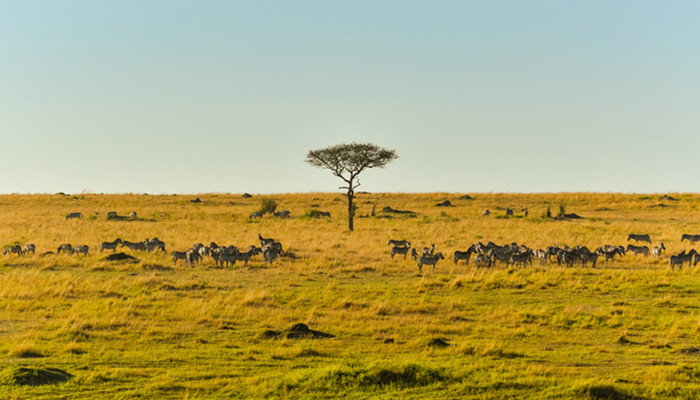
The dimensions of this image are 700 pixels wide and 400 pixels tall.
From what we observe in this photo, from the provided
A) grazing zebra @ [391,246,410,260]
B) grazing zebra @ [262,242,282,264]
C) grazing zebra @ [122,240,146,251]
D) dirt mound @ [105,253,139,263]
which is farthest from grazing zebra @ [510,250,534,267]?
grazing zebra @ [122,240,146,251]

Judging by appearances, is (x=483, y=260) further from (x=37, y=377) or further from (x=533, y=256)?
(x=37, y=377)

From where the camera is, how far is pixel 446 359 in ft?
51.3

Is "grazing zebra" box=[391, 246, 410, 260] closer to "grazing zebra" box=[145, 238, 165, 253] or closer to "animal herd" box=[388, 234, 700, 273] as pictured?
"animal herd" box=[388, 234, 700, 273]

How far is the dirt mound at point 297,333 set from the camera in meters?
17.8

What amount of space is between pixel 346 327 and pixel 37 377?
8.00 metres

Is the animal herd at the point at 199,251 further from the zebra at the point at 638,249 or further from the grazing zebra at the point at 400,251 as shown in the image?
the zebra at the point at 638,249

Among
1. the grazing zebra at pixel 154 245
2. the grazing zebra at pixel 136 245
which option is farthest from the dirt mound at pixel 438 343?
the grazing zebra at pixel 136 245

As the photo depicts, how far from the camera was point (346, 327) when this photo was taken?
754 inches

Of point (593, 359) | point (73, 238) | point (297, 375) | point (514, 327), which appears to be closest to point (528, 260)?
point (514, 327)

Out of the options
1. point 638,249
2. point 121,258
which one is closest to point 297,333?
point 121,258

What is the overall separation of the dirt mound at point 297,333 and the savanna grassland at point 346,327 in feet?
0.63

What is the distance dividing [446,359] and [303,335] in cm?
379

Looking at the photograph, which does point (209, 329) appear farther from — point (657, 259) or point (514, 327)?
point (657, 259)

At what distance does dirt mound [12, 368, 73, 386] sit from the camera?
13.0 m
